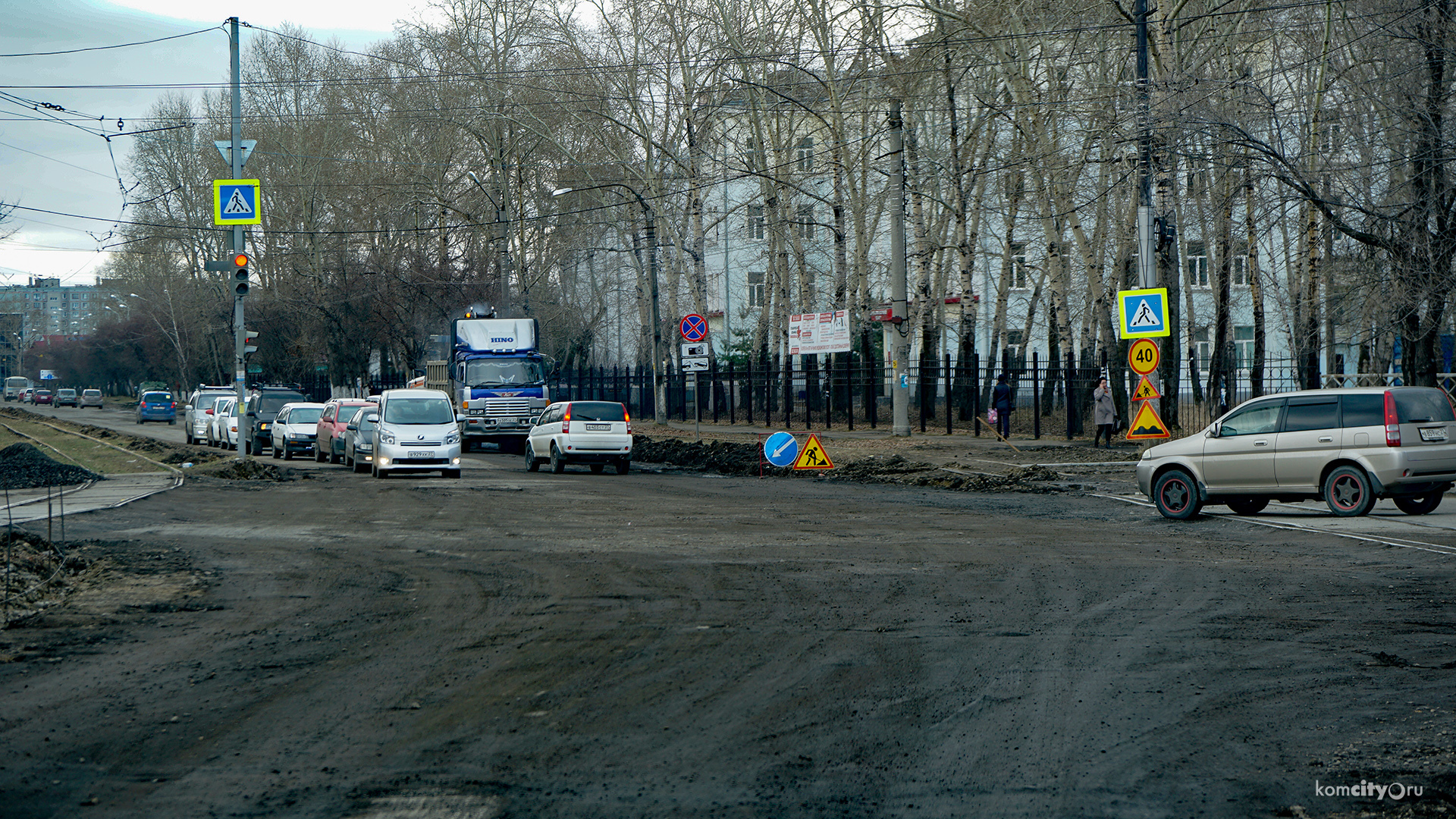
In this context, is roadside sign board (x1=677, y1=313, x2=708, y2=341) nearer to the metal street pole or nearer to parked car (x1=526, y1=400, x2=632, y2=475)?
parked car (x1=526, y1=400, x2=632, y2=475)

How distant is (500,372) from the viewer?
37.5m

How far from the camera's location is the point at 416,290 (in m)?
60.8

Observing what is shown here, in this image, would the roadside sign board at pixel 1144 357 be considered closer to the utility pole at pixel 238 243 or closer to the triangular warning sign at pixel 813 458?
the triangular warning sign at pixel 813 458

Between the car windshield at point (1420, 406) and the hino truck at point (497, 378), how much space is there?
84.0ft

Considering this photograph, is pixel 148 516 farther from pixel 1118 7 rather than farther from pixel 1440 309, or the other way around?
pixel 1440 309

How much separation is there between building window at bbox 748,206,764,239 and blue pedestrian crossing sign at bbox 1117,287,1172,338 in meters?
23.4

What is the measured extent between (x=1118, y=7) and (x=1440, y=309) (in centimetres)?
868

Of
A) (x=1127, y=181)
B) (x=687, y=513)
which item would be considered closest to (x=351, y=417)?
(x=687, y=513)

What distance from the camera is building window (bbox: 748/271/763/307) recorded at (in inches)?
2563

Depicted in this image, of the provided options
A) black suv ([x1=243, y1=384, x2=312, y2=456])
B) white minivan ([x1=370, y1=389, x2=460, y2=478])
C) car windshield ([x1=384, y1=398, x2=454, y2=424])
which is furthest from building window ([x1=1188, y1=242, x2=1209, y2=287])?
black suv ([x1=243, y1=384, x2=312, y2=456])

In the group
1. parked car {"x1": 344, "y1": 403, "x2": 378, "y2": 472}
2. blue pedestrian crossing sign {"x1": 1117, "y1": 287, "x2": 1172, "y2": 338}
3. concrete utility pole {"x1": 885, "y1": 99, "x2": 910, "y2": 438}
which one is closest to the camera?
blue pedestrian crossing sign {"x1": 1117, "y1": 287, "x2": 1172, "y2": 338}

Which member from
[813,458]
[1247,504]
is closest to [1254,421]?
[1247,504]

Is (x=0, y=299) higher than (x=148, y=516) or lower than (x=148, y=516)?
higher

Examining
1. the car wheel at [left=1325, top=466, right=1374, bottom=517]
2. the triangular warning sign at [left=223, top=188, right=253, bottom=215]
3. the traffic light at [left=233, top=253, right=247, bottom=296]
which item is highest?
the triangular warning sign at [left=223, top=188, right=253, bottom=215]
